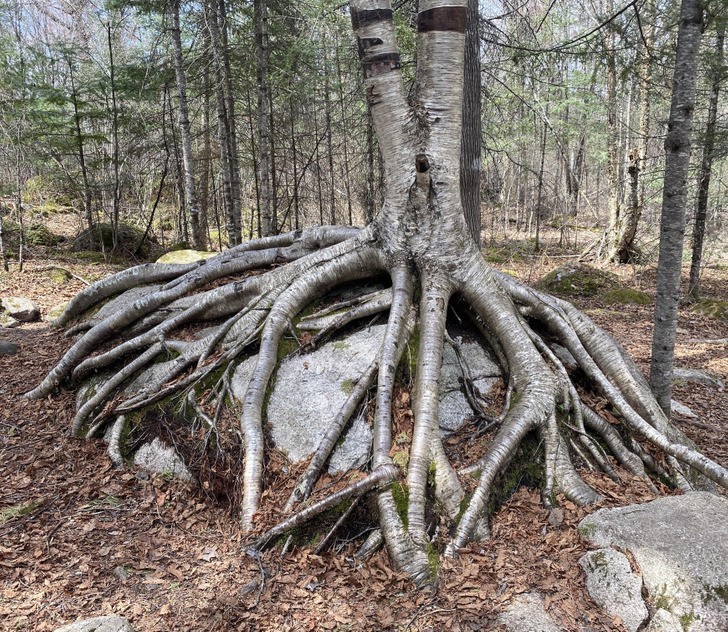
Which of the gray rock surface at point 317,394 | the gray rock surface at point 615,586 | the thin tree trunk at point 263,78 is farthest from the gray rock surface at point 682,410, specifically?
the thin tree trunk at point 263,78

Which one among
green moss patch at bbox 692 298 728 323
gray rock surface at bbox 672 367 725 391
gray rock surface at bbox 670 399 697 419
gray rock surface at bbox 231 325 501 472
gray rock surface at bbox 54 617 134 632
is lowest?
green moss patch at bbox 692 298 728 323

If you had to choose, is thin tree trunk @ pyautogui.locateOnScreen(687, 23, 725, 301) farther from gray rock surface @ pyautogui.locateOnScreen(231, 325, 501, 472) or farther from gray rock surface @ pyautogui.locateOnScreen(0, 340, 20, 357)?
gray rock surface @ pyautogui.locateOnScreen(0, 340, 20, 357)

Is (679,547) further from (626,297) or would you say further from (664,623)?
(626,297)

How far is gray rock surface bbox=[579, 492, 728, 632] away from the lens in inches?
106

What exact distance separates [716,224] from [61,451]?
22799 mm

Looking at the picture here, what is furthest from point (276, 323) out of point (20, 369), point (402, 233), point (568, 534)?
point (20, 369)

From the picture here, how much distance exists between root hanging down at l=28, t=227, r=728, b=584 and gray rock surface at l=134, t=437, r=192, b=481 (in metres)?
0.19

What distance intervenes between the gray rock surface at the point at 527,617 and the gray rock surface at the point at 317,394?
1.39 m

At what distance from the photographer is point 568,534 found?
326 cm

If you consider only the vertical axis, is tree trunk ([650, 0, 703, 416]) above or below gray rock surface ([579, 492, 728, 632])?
above

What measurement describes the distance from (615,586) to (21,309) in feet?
33.3

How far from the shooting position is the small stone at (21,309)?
360 inches

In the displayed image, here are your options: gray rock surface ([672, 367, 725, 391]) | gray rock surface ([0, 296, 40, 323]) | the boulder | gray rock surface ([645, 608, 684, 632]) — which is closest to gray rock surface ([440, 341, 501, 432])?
gray rock surface ([645, 608, 684, 632])

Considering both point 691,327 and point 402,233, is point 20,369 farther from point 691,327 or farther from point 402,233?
point 691,327
